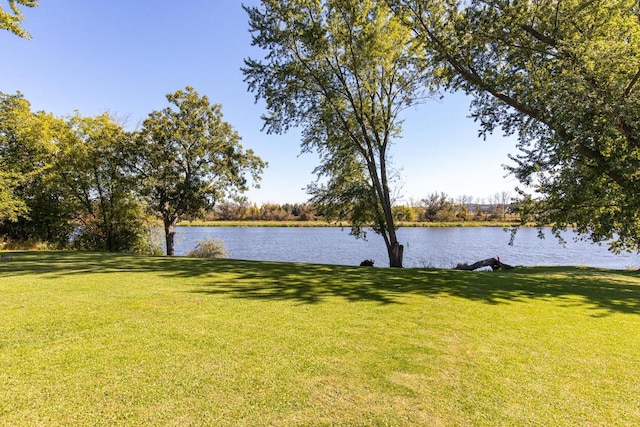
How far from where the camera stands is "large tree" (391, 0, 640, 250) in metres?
9.14

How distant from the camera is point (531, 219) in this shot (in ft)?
40.0

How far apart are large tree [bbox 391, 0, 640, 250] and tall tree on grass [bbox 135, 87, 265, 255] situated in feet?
47.5

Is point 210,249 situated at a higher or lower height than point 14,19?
lower

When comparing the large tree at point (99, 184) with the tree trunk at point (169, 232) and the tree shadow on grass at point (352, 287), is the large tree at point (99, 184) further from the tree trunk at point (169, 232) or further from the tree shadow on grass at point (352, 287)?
the tree shadow on grass at point (352, 287)

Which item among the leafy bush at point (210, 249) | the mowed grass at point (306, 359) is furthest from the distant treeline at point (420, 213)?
the mowed grass at point (306, 359)

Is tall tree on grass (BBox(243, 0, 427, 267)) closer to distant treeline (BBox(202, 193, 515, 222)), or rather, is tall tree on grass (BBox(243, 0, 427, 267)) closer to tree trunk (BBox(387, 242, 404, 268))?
tree trunk (BBox(387, 242, 404, 268))

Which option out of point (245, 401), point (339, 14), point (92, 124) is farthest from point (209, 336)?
point (92, 124)

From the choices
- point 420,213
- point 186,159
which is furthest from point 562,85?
point 420,213

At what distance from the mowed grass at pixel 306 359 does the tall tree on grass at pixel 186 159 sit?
15.3 meters

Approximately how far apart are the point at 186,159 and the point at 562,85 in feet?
66.0

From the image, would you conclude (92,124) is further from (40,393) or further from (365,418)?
(365,418)

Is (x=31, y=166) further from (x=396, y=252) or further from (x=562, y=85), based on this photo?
(x=562, y=85)

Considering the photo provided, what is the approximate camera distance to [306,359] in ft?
11.9

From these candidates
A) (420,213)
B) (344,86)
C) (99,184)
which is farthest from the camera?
(420,213)
